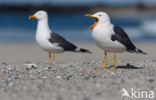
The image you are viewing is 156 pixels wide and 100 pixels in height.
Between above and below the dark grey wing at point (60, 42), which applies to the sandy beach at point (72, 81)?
below

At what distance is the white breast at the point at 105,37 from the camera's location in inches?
223

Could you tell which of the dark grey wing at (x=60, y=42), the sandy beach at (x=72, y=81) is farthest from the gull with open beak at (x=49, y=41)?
the sandy beach at (x=72, y=81)

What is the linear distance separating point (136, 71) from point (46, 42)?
188cm

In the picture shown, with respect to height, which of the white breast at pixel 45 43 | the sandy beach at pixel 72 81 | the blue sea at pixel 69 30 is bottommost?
the sandy beach at pixel 72 81

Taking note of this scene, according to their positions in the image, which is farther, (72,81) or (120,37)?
(120,37)

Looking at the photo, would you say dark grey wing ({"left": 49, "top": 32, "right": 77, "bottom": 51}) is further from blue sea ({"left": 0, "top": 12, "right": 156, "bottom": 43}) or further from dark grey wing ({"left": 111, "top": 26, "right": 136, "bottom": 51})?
blue sea ({"left": 0, "top": 12, "right": 156, "bottom": 43})

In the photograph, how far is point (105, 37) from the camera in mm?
5652

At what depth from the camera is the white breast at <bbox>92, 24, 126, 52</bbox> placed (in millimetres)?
5656

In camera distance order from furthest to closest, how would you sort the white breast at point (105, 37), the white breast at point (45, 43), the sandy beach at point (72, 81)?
the white breast at point (45, 43), the white breast at point (105, 37), the sandy beach at point (72, 81)

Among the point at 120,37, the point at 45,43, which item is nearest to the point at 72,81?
the point at 120,37

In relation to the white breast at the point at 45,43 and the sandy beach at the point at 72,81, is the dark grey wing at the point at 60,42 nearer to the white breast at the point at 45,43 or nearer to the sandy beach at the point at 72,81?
the white breast at the point at 45,43

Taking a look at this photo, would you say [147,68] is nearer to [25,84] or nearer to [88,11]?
[25,84]

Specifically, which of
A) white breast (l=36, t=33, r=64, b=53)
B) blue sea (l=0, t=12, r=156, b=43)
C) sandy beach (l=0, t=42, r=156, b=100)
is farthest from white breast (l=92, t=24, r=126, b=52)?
blue sea (l=0, t=12, r=156, b=43)

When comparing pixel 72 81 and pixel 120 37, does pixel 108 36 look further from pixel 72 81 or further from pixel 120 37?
pixel 72 81
